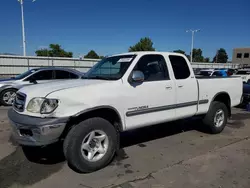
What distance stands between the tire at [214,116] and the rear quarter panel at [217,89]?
19cm

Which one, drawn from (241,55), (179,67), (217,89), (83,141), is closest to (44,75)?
(179,67)

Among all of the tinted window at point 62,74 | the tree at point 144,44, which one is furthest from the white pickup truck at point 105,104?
the tree at point 144,44

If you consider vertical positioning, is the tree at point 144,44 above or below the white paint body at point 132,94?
above

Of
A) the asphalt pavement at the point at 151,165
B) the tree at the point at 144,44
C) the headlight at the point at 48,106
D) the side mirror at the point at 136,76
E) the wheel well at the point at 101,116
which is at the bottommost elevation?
the asphalt pavement at the point at 151,165

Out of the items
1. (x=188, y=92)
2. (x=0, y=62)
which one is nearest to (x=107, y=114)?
(x=188, y=92)

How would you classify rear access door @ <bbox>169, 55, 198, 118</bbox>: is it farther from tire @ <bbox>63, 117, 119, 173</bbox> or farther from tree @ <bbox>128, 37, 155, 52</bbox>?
tree @ <bbox>128, 37, 155, 52</bbox>

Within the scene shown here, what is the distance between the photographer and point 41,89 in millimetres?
3412

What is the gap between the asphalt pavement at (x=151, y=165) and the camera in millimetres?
3223

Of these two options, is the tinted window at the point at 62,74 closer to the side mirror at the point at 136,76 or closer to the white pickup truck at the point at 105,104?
the white pickup truck at the point at 105,104

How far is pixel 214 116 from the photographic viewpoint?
17.7 ft

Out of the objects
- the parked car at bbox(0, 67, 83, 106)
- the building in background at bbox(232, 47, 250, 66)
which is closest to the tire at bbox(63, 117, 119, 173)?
the parked car at bbox(0, 67, 83, 106)

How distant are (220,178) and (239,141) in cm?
213

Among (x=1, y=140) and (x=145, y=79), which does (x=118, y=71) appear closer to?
(x=145, y=79)

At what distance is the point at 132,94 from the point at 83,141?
1.14 meters
